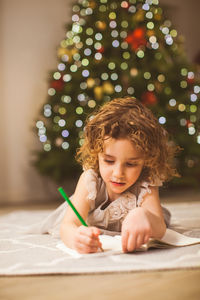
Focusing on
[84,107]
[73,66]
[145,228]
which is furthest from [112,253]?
[73,66]

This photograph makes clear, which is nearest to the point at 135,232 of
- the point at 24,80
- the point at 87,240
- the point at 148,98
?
the point at 87,240

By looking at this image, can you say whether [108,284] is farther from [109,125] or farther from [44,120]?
[44,120]

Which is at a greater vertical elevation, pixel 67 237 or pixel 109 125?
pixel 109 125

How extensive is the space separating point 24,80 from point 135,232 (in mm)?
2408

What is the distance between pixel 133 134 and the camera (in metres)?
1.19

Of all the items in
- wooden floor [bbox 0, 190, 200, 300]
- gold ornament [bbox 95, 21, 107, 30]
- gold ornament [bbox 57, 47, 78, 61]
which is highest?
gold ornament [bbox 95, 21, 107, 30]

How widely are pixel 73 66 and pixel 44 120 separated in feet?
1.71

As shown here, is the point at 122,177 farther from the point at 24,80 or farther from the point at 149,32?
the point at 24,80

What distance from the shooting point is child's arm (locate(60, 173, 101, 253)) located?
3.45 ft

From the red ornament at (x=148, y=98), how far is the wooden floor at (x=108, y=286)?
195 centimetres

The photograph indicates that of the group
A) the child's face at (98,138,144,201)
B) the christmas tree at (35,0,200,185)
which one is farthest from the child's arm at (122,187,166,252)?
the christmas tree at (35,0,200,185)

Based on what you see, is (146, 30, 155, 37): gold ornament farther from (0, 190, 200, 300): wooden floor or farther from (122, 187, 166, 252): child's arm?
(0, 190, 200, 300): wooden floor

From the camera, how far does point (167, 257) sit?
3.46 ft

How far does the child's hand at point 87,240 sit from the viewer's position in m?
1.04
